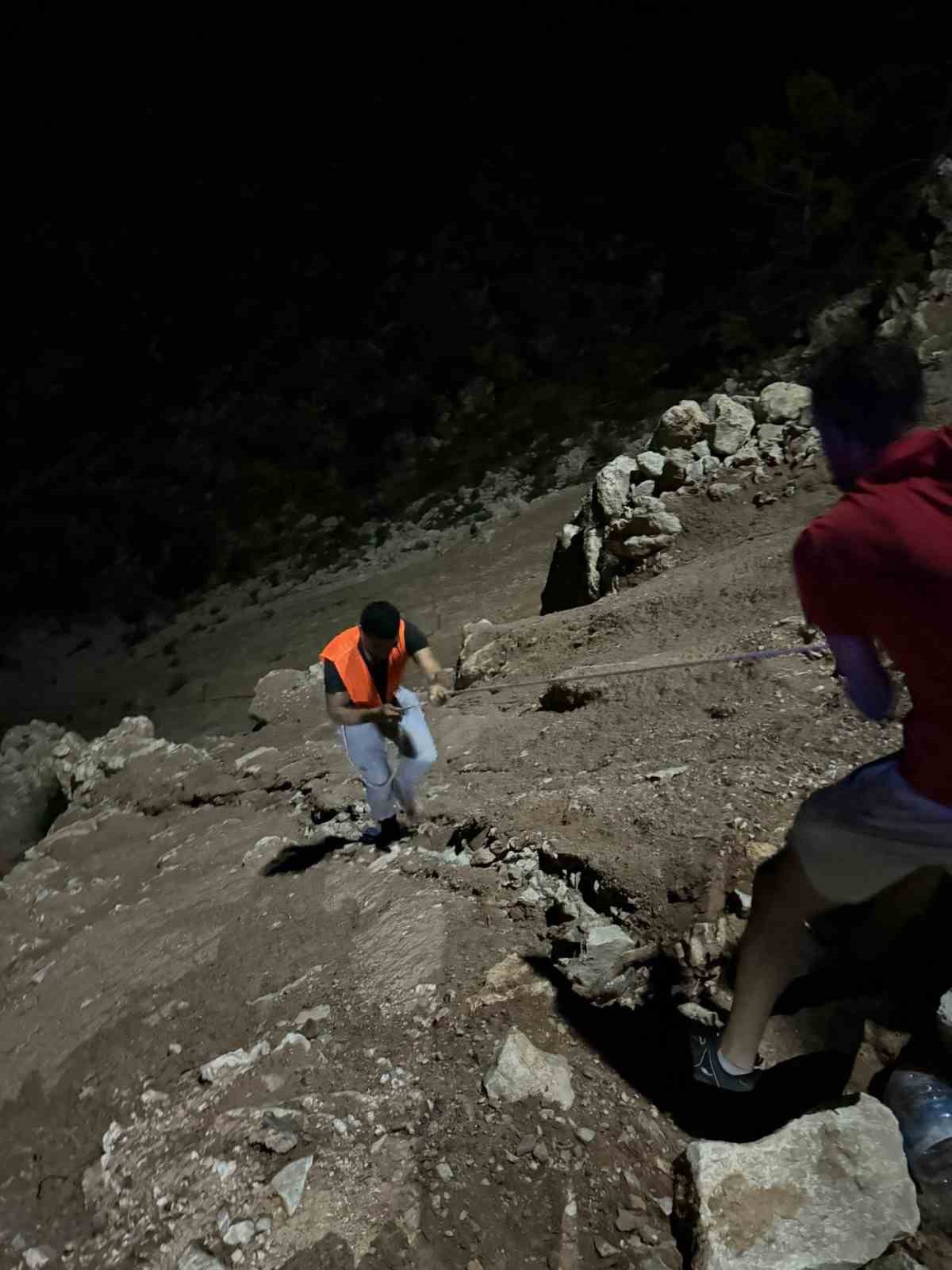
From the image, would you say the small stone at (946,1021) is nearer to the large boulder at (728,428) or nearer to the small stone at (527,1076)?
the small stone at (527,1076)

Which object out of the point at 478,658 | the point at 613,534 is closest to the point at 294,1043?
the point at 478,658

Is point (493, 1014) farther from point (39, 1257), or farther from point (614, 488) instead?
point (614, 488)

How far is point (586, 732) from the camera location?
513cm

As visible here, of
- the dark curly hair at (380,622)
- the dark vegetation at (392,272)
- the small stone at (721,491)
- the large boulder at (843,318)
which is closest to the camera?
the dark curly hair at (380,622)

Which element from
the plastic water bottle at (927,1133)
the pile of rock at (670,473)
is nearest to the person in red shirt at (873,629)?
the plastic water bottle at (927,1133)

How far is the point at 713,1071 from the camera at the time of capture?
2.22m

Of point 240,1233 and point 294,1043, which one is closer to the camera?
point 240,1233

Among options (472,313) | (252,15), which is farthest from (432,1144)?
(252,15)

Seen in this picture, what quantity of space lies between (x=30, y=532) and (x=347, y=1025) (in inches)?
673

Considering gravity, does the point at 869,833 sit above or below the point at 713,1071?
above

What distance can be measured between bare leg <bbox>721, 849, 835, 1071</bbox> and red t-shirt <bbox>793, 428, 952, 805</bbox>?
370 millimetres

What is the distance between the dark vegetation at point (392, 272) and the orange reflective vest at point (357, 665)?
1121 centimetres

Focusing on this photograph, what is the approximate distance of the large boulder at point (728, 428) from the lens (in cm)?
827

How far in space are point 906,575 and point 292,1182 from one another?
7.42 feet
